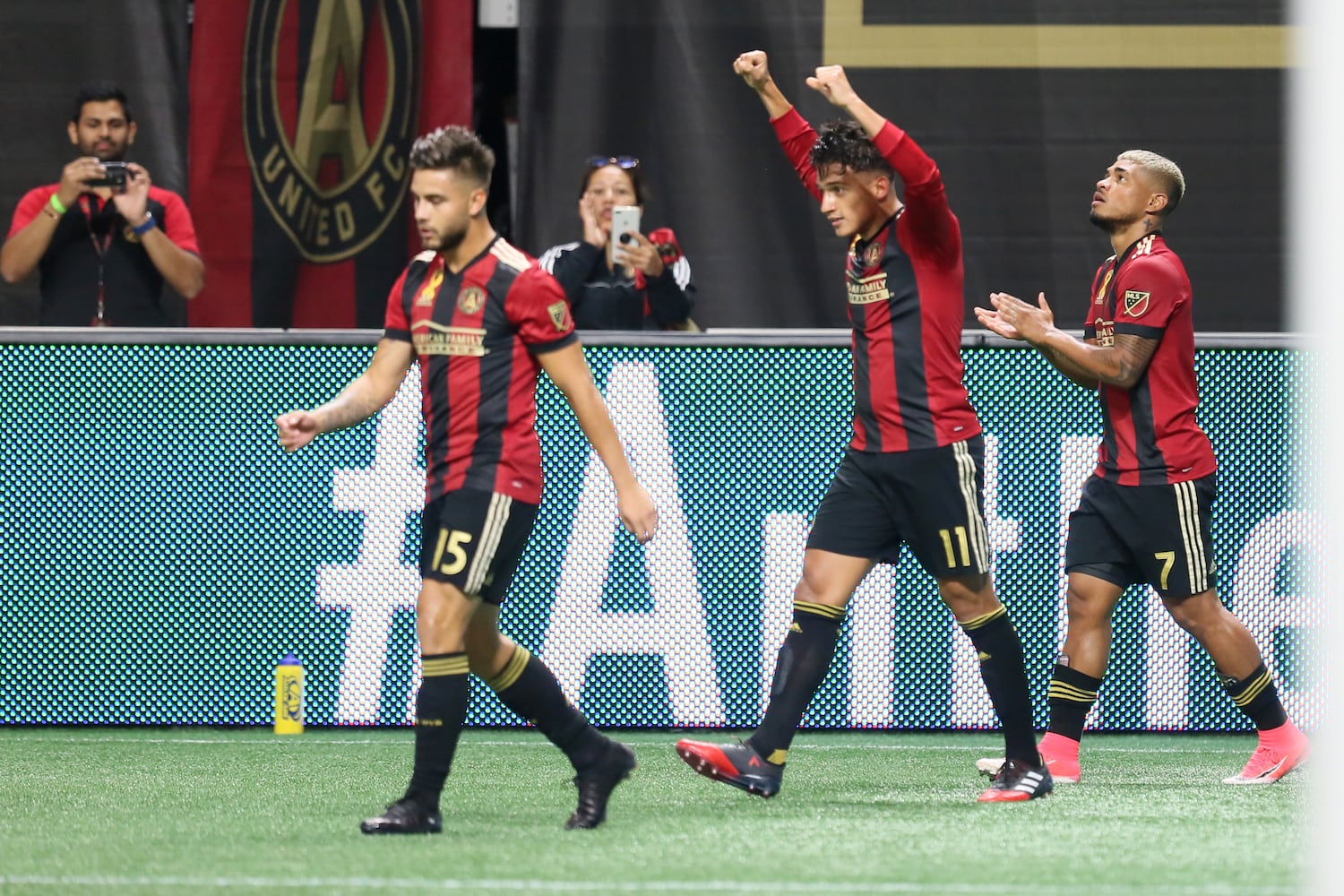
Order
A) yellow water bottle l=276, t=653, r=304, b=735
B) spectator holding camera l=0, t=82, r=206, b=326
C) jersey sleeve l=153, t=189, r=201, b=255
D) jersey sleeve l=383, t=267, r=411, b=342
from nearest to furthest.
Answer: jersey sleeve l=383, t=267, r=411, b=342 < yellow water bottle l=276, t=653, r=304, b=735 < spectator holding camera l=0, t=82, r=206, b=326 < jersey sleeve l=153, t=189, r=201, b=255

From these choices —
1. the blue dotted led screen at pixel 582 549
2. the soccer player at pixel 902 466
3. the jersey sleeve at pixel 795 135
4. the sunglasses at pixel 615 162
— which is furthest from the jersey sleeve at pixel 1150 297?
the sunglasses at pixel 615 162

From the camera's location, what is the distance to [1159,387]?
Result: 5.84 meters

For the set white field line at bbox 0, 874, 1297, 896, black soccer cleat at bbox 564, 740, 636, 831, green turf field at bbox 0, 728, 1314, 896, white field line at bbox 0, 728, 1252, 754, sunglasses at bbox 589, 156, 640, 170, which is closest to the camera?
white field line at bbox 0, 874, 1297, 896

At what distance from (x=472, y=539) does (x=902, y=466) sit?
1.33m

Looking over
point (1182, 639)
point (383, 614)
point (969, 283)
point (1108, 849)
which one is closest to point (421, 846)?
point (1108, 849)

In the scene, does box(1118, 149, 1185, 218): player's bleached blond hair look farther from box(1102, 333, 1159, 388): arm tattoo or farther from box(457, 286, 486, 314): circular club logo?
box(457, 286, 486, 314): circular club logo

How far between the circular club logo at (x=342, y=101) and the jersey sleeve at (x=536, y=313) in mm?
3877

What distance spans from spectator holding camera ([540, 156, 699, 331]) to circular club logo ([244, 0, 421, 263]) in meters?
Answer: 1.28

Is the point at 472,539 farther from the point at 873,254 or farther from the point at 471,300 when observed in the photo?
the point at 873,254

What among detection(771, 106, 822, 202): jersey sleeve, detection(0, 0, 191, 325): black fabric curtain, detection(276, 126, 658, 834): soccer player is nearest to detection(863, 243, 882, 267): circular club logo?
detection(771, 106, 822, 202): jersey sleeve

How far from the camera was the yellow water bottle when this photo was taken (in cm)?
693

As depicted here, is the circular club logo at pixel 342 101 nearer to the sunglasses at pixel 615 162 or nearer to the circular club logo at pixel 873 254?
the sunglasses at pixel 615 162

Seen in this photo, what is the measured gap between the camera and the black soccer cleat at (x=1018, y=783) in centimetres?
533

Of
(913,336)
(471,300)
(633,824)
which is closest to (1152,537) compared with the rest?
(913,336)
